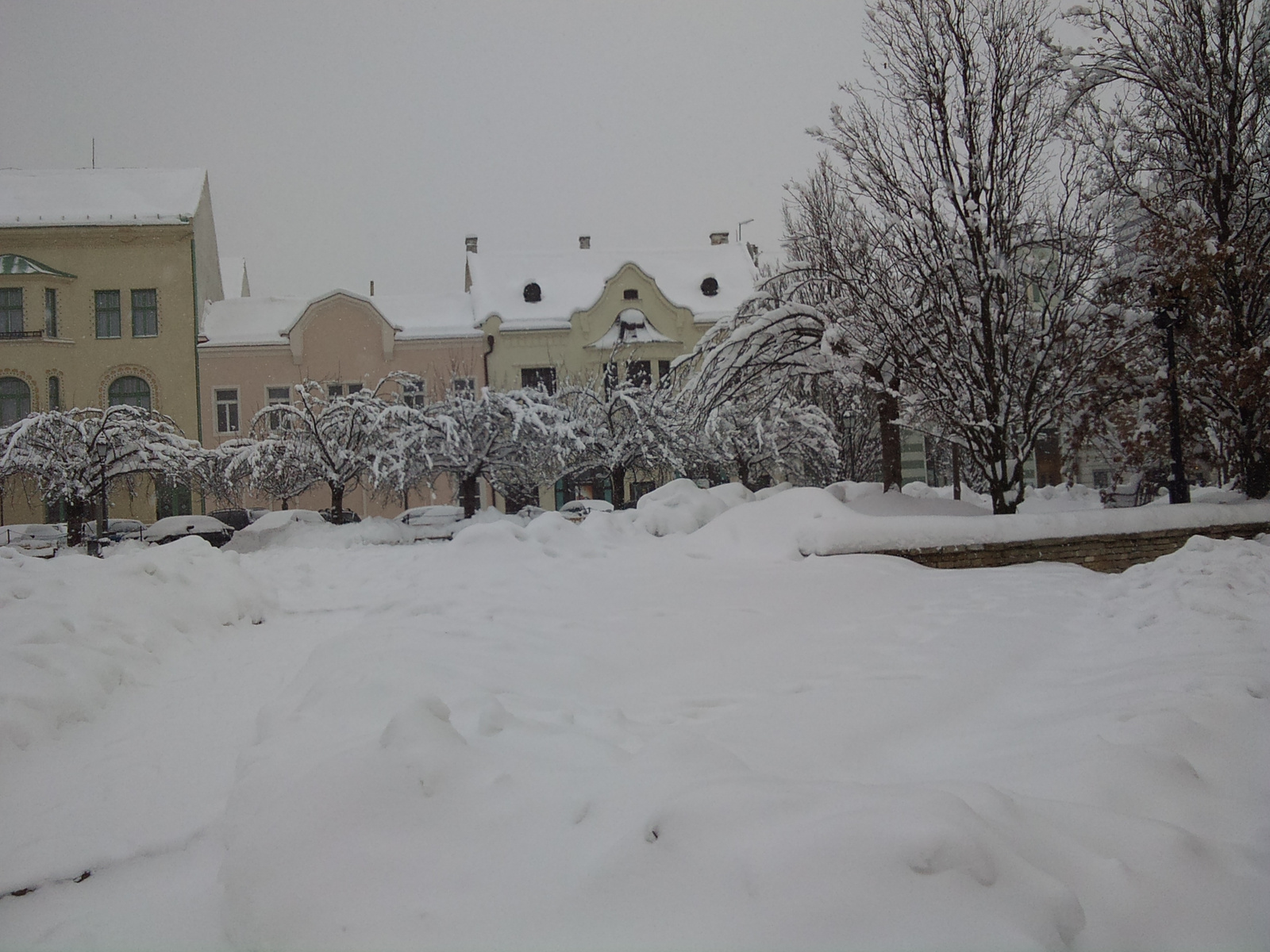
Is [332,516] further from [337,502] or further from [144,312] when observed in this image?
[144,312]

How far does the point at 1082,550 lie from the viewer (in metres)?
10.7

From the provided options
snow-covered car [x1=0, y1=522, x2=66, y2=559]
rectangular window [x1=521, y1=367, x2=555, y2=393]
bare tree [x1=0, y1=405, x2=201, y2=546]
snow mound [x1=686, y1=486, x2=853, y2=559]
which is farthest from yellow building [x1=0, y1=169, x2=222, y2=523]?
snow mound [x1=686, y1=486, x2=853, y2=559]

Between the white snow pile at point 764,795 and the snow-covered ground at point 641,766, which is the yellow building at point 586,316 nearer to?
the snow-covered ground at point 641,766

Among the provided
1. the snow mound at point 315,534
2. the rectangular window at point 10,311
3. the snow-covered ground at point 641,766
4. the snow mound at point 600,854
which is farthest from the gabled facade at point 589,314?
the snow mound at point 600,854

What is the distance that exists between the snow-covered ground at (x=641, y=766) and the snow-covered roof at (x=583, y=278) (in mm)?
27359

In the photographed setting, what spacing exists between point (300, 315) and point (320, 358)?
5.78 ft

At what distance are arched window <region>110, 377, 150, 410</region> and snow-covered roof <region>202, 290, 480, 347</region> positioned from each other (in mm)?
2829

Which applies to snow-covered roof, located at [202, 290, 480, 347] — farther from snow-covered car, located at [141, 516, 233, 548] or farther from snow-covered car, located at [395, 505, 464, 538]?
snow-covered car, located at [141, 516, 233, 548]

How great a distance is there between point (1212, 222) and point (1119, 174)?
5.29 ft

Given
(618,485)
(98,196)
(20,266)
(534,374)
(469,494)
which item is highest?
(98,196)

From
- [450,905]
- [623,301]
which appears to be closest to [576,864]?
[450,905]

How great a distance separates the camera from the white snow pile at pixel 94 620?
5.00 meters

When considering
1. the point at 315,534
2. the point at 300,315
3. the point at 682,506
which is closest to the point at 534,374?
the point at 300,315

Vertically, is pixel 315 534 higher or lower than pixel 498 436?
lower
